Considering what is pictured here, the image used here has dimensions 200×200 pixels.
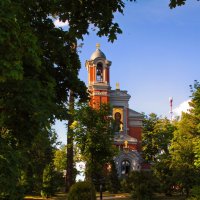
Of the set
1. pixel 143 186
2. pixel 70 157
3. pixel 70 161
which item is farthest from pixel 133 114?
pixel 70 161

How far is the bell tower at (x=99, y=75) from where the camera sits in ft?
192

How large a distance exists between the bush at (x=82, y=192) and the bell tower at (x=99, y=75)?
1325 inches

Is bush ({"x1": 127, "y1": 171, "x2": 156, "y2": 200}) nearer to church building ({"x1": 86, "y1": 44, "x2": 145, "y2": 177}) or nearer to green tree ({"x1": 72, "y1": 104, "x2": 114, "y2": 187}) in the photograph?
green tree ({"x1": 72, "y1": 104, "x2": 114, "y2": 187})

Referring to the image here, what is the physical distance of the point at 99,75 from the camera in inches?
2377

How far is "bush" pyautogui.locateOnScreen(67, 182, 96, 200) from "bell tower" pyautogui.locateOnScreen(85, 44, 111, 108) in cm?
3366

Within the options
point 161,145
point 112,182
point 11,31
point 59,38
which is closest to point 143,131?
point 161,145

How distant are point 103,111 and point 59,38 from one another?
1726 centimetres

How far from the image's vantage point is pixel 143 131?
6012 cm

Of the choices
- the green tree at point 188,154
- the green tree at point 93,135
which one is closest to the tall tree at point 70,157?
the green tree at point 93,135

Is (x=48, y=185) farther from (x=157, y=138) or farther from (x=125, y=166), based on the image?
(x=157, y=138)

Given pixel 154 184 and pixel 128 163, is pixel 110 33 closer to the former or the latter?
pixel 154 184

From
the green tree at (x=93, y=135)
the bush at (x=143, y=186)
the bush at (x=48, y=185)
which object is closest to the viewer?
the green tree at (x=93, y=135)

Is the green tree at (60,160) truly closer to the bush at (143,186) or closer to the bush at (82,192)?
the bush at (143,186)

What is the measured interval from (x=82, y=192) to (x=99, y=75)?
37136 millimetres
